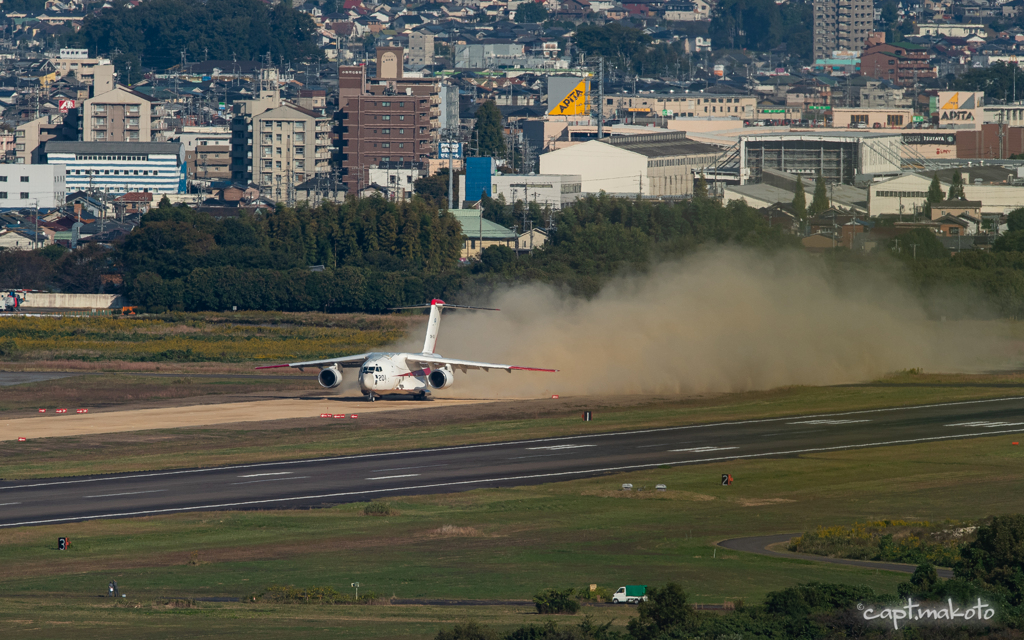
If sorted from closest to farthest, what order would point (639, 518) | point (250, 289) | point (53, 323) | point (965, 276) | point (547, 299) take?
point (639, 518)
point (547, 299)
point (965, 276)
point (53, 323)
point (250, 289)

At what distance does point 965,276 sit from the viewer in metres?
121

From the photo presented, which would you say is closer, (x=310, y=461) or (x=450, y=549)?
(x=450, y=549)

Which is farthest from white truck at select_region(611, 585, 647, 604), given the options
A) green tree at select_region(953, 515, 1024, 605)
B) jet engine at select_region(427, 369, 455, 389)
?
jet engine at select_region(427, 369, 455, 389)

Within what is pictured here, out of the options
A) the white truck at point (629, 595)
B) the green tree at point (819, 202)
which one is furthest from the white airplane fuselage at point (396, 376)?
the green tree at point (819, 202)

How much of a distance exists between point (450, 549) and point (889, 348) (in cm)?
5702

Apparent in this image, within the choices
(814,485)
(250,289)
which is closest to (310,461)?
(814,485)

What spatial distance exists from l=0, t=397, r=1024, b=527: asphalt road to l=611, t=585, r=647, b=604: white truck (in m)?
18.3

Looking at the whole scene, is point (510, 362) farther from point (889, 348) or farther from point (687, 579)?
point (687, 579)

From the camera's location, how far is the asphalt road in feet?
182

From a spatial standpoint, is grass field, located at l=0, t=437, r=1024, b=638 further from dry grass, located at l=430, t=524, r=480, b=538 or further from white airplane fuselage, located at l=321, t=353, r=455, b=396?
white airplane fuselage, located at l=321, t=353, r=455, b=396

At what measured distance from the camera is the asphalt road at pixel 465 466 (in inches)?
2189

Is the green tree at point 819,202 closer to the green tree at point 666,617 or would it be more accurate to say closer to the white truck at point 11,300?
the white truck at point 11,300

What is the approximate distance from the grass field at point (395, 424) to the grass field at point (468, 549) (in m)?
12.8

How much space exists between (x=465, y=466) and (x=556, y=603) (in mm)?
25895
